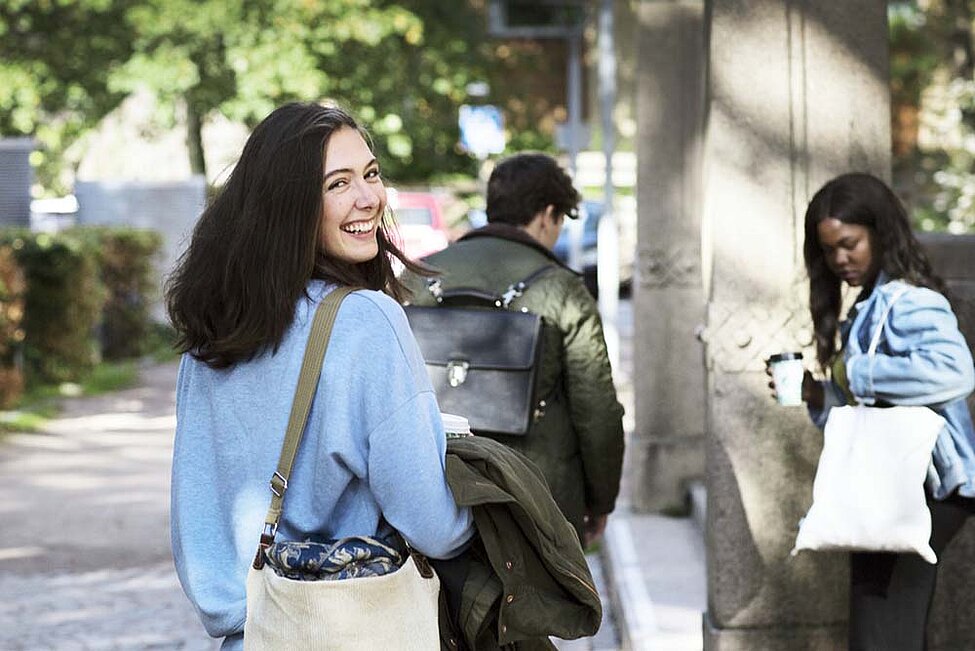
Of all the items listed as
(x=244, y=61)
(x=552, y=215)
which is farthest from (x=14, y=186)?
(x=552, y=215)

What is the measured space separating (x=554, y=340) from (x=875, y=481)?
1.14 m

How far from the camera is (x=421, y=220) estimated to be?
2855 centimetres

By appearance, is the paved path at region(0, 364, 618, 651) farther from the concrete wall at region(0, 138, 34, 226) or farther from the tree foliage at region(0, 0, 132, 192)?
the tree foliage at region(0, 0, 132, 192)

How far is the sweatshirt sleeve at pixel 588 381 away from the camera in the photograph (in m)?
5.16

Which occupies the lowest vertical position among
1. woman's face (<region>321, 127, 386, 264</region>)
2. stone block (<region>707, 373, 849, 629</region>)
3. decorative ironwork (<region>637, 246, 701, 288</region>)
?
stone block (<region>707, 373, 849, 629</region>)

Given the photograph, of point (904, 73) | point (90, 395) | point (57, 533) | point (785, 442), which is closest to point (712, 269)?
point (785, 442)

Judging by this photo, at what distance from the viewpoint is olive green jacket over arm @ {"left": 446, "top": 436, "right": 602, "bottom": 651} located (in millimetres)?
3035

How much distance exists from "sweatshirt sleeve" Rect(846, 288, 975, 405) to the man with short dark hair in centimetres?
90

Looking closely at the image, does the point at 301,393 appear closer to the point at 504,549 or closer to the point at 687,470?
the point at 504,549

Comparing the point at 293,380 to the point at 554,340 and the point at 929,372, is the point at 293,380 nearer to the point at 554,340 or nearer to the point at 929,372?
the point at 929,372

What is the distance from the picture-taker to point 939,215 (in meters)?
15.9

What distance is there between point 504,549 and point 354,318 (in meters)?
0.50

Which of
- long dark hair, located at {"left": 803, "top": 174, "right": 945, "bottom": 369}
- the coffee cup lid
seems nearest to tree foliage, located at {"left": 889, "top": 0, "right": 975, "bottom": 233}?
long dark hair, located at {"left": 803, "top": 174, "right": 945, "bottom": 369}

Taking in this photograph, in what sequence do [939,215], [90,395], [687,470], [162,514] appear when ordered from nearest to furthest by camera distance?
1. [687,470]
2. [162,514]
3. [939,215]
4. [90,395]
